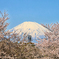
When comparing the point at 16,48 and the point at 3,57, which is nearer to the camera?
the point at 3,57

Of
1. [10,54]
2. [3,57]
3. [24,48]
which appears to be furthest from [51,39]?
[3,57]

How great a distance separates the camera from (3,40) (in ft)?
19.2

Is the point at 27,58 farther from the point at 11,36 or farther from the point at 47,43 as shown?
the point at 47,43

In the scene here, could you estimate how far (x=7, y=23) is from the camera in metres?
6.17

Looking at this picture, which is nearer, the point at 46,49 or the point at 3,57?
the point at 3,57

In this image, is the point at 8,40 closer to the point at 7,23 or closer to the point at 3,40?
the point at 3,40

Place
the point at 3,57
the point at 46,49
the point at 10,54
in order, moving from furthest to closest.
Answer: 1. the point at 46,49
2. the point at 10,54
3. the point at 3,57

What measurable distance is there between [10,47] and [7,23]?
1.36 m

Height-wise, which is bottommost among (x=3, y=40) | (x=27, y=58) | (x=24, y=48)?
(x=27, y=58)

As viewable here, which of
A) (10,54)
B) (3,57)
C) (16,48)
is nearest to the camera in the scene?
(3,57)

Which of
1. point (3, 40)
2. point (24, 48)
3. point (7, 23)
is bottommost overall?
point (24, 48)

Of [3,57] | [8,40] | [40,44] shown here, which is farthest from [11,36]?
[40,44]

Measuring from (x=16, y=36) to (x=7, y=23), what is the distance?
894 mm

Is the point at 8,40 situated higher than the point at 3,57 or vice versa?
the point at 8,40
